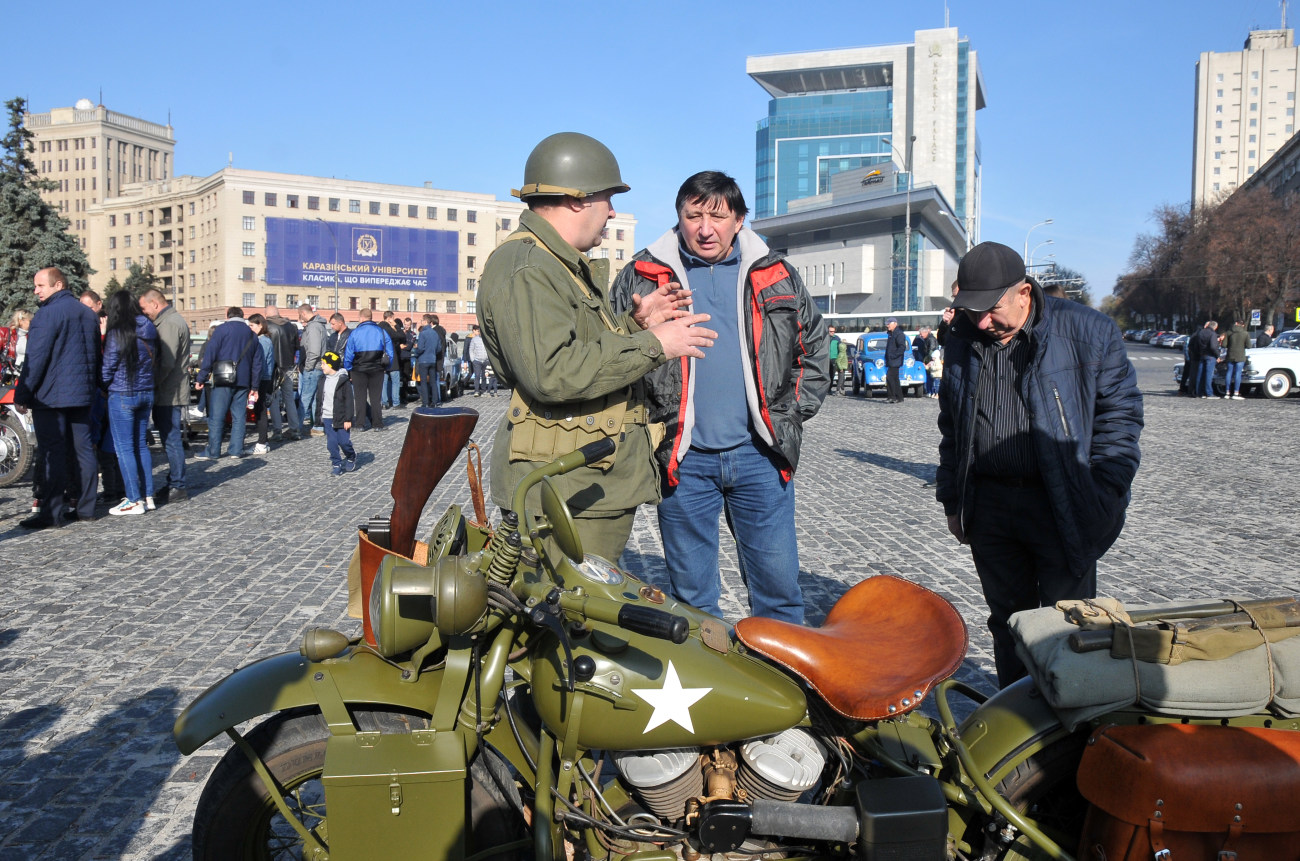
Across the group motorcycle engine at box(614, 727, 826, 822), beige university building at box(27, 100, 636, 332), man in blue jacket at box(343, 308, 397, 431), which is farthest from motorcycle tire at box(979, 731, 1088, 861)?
beige university building at box(27, 100, 636, 332)

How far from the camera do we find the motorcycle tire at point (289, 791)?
238cm

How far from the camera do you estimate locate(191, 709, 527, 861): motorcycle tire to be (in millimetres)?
2381

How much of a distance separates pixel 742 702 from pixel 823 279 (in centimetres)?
9666

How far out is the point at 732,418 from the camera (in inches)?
145

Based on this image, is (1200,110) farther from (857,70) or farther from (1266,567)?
(1266,567)

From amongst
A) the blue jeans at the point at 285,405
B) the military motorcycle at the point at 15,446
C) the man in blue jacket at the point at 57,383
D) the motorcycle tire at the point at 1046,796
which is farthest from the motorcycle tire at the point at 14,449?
the motorcycle tire at the point at 1046,796

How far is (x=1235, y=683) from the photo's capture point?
2.32 m

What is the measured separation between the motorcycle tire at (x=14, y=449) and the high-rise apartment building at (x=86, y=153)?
148767 mm

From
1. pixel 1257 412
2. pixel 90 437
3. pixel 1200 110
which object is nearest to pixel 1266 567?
pixel 90 437

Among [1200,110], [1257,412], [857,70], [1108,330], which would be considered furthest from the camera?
[1200,110]

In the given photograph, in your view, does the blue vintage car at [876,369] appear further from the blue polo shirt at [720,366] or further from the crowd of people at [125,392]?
the blue polo shirt at [720,366]

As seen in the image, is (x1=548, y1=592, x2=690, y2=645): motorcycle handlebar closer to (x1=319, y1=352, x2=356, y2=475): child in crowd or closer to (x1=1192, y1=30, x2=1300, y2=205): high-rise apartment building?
(x1=319, y1=352, x2=356, y2=475): child in crowd

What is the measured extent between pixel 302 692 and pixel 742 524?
1.87 metres

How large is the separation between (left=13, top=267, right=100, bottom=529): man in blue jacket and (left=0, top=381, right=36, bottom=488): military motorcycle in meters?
2.38
